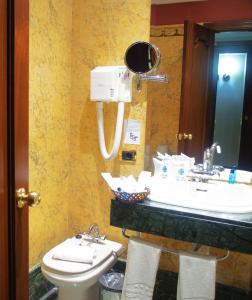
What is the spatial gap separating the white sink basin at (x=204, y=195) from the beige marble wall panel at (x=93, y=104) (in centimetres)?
40

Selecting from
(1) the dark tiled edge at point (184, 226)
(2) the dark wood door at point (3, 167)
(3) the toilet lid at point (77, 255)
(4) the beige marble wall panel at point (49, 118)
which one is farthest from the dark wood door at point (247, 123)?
(2) the dark wood door at point (3, 167)

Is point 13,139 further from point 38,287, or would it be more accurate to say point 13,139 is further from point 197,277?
point 38,287

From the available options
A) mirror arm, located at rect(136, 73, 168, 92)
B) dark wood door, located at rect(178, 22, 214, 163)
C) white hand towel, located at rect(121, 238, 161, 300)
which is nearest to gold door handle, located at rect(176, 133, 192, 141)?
dark wood door, located at rect(178, 22, 214, 163)

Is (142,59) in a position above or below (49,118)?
above

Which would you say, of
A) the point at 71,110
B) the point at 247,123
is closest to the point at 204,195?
the point at 247,123

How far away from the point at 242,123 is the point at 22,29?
128cm

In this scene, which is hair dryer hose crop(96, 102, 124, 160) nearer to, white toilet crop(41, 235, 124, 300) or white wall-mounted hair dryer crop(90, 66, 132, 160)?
white wall-mounted hair dryer crop(90, 66, 132, 160)

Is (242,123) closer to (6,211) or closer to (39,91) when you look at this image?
(39,91)

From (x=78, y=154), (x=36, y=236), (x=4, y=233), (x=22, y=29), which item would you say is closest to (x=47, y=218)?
(x=36, y=236)

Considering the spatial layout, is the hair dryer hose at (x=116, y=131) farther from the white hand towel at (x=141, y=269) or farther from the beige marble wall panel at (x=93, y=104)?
the white hand towel at (x=141, y=269)

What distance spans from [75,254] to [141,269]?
0.40 m

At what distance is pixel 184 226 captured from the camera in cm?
141

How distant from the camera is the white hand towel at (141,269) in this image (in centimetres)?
154

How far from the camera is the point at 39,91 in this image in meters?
1.91
